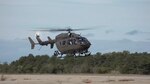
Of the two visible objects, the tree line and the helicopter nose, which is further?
the helicopter nose

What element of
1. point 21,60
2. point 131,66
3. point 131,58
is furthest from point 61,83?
point 21,60

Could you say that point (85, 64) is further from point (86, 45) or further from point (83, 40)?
point (83, 40)

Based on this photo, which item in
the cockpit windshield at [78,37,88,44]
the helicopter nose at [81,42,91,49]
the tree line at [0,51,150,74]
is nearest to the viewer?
the tree line at [0,51,150,74]

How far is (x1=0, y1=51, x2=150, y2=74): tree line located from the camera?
66.0 metres

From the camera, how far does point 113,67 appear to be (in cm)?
6881

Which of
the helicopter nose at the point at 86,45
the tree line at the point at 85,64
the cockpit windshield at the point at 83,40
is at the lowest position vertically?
the tree line at the point at 85,64

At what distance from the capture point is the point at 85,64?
71.5 m

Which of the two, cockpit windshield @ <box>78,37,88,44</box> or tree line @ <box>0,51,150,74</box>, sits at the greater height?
cockpit windshield @ <box>78,37,88,44</box>

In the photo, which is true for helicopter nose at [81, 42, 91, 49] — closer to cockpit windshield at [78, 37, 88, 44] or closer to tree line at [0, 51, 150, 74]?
cockpit windshield at [78, 37, 88, 44]

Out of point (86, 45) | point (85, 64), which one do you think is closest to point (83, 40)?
point (86, 45)

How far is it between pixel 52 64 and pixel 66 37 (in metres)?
5.89

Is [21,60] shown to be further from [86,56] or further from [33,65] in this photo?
[86,56]

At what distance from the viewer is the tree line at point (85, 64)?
66000 millimetres

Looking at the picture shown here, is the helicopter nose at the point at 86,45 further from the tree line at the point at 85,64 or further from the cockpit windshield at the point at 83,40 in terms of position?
the tree line at the point at 85,64
